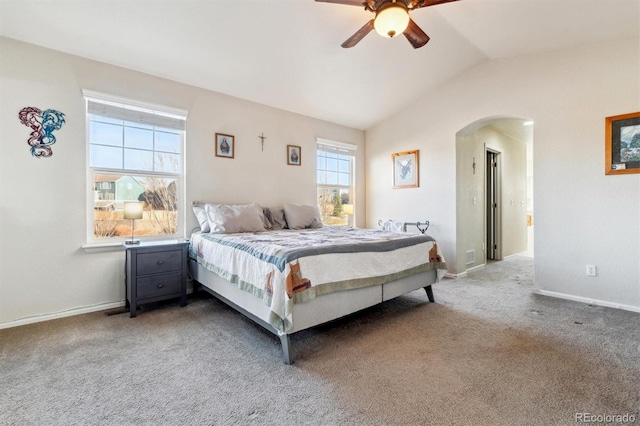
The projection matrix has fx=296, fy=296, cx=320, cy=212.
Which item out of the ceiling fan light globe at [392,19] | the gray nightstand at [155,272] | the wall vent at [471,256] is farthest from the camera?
the wall vent at [471,256]

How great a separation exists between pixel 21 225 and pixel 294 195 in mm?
3019

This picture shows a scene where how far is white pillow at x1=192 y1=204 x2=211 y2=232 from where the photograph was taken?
345cm

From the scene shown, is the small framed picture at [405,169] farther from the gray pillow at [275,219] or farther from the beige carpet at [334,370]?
the beige carpet at [334,370]

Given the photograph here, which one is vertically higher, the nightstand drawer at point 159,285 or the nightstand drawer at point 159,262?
the nightstand drawer at point 159,262

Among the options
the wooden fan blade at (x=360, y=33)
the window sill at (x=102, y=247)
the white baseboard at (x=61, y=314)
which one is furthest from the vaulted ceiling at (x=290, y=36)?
the white baseboard at (x=61, y=314)

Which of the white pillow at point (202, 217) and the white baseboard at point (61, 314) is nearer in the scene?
the white baseboard at point (61, 314)

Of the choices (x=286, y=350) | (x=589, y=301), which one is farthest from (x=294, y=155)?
(x=589, y=301)

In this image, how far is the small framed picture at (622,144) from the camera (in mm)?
2943

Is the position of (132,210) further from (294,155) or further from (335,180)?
(335,180)

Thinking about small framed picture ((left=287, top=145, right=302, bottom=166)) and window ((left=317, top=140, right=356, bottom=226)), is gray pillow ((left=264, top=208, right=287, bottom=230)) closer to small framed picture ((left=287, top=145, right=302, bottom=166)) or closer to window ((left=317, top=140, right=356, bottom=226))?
small framed picture ((left=287, top=145, right=302, bottom=166))

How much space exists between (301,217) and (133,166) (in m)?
2.05

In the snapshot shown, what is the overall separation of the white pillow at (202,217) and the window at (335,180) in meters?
2.04

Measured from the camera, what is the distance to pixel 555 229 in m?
3.43

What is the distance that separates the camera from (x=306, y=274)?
209cm
